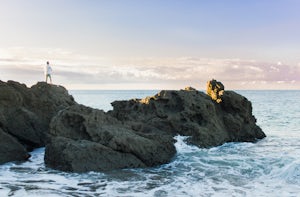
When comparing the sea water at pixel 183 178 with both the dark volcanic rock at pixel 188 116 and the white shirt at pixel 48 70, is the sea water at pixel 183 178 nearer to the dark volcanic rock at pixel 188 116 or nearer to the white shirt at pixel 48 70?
the dark volcanic rock at pixel 188 116

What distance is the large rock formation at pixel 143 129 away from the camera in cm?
1285

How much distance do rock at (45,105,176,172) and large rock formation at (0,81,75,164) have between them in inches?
52.7

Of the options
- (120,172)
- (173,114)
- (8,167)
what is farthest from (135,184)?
(173,114)

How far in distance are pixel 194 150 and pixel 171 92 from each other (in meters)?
3.27

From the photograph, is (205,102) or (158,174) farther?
(205,102)

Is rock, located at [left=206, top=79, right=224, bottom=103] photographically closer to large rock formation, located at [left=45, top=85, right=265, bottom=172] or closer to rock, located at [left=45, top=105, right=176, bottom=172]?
large rock formation, located at [left=45, top=85, right=265, bottom=172]

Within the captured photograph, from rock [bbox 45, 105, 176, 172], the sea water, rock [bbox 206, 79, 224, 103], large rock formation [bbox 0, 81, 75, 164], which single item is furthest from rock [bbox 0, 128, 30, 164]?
rock [bbox 206, 79, 224, 103]

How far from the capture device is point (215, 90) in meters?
20.4

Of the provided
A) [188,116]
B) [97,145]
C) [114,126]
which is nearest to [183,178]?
[97,145]

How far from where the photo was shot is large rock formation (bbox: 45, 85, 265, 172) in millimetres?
12852

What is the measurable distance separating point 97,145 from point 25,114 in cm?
465

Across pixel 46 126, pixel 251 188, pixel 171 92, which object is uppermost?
pixel 171 92

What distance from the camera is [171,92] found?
18.1 metres

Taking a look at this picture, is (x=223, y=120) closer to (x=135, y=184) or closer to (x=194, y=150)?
(x=194, y=150)
